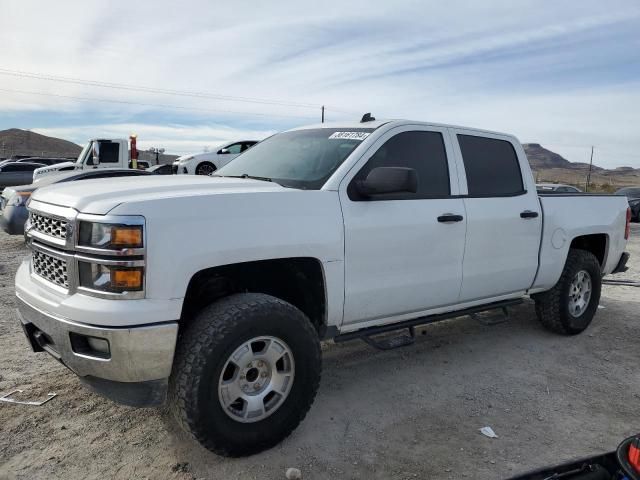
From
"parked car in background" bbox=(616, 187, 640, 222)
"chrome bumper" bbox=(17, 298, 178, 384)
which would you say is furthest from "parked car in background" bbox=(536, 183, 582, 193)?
"parked car in background" bbox=(616, 187, 640, 222)

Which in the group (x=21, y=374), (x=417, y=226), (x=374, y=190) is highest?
(x=374, y=190)

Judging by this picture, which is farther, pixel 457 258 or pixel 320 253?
pixel 457 258

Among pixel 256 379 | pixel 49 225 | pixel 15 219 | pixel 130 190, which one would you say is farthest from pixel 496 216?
pixel 15 219

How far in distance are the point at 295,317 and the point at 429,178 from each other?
1.68 meters

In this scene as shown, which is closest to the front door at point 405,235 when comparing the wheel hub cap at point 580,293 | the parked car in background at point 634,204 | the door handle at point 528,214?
the door handle at point 528,214

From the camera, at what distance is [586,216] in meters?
5.50

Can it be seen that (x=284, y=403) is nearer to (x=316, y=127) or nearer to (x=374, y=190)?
(x=374, y=190)

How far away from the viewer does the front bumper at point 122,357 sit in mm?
2654

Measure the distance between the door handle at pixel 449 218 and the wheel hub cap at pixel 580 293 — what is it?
81.6 inches

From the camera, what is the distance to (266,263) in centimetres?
338

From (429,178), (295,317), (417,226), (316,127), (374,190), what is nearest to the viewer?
(295,317)

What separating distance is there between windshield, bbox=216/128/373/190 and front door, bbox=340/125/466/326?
0.62ft

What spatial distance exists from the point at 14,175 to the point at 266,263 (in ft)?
76.4

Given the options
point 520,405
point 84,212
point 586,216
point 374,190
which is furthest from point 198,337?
point 586,216
